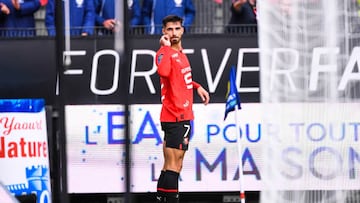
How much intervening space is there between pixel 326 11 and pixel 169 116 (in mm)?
2028

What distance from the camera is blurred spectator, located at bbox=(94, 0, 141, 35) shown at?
29.7ft

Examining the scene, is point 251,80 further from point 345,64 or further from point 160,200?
point 345,64

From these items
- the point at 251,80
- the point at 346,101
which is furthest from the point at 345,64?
the point at 251,80

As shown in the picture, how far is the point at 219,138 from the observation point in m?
9.05

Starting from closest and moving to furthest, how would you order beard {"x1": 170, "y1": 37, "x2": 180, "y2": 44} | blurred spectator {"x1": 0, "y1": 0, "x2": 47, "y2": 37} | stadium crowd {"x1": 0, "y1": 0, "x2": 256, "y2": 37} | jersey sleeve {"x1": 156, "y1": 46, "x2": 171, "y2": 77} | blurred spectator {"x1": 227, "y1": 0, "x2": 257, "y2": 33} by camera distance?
jersey sleeve {"x1": 156, "y1": 46, "x2": 171, "y2": 77}, beard {"x1": 170, "y1": 37, "x2": 180, "y2": 44}, stadium crowd {"x1": 0, "y1": 0, "x2": 256, "y2": 37}, blurred spectator {"x1": 227, "y1": 0, "x2": 257, "y2": 33}, blurred spectator {"x1": 0, "y1": 0, "x2": 47, "y2": 37}

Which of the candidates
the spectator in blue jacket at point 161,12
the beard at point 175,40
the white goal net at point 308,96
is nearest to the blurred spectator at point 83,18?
the spectator in blue jacket at point 161,12

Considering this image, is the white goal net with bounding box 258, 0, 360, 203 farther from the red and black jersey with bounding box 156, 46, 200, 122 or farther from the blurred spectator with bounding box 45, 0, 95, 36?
the blurred spectator with bounding box 45, 0, 95, 36

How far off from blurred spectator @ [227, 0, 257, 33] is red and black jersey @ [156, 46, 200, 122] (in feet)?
3.80

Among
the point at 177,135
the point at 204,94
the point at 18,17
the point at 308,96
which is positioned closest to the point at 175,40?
the point at 204,94

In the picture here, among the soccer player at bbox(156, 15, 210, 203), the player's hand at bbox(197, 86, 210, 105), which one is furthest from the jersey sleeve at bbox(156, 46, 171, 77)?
the player's hand at bbox(197, 86, 210, 105)

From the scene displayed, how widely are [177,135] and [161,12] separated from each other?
1.59m

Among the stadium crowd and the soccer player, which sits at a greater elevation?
the stadium crowd

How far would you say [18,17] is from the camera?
951 cm

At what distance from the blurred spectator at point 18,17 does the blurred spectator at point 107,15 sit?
1.98ft
